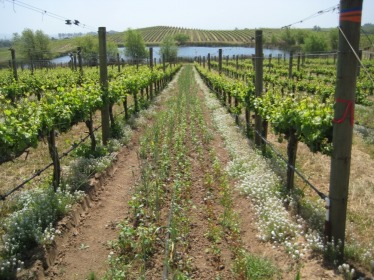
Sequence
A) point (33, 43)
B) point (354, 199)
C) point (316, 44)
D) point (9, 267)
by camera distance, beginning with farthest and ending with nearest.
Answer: point (316, 44)
point (33, 43)
point (354, 199)
point (9, 267)

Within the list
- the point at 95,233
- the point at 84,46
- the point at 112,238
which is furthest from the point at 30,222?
the point at 84,46

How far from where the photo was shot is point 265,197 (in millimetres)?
7133

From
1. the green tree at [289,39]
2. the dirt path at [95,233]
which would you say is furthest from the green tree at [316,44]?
the dirt path at [95,233]

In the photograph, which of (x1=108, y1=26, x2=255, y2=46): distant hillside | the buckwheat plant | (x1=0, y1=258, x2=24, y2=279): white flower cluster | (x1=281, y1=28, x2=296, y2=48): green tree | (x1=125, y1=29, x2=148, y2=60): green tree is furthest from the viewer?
(x1=108, y1=26, x2=255, y2=46): distant hillside

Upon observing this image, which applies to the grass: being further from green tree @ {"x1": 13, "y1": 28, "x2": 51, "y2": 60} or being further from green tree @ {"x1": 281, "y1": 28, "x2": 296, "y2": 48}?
green tree @ {"x1": 281, "y1": 28, "x2": 296, "y2": 48}

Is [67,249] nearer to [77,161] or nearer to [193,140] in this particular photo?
[77,161]

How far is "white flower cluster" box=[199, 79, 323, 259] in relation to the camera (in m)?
5.49

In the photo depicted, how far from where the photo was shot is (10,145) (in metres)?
5.60

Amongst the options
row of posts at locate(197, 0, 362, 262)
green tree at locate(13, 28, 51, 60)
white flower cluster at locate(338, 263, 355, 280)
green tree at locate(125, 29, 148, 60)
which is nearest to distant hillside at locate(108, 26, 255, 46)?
green tree at locate(125, 29, 148, 60)

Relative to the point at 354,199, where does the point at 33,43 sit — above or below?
above

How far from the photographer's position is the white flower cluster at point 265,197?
18.0 feet

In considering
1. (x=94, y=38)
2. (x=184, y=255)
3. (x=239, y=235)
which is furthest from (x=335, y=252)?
(x=94, y=38)

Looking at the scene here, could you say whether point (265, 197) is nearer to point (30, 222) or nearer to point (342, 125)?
point (342, 125)

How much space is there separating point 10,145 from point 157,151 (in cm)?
550
